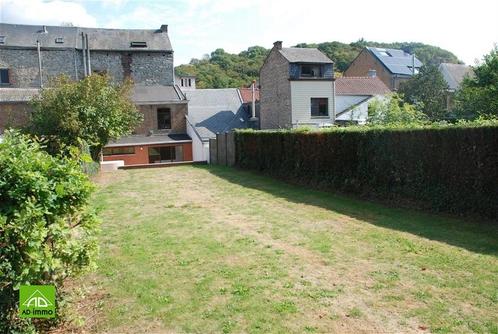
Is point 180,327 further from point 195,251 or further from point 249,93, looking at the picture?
point 249,93

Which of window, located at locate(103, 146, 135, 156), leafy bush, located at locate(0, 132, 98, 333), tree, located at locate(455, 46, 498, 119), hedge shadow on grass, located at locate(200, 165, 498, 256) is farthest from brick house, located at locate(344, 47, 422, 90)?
leafy bush, located at locate(0, 132, 98, 333)

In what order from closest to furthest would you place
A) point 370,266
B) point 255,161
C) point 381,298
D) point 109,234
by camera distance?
point 381,298 < point 370,266 < point 109,234 < point 255,161

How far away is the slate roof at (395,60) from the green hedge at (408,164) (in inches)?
1689

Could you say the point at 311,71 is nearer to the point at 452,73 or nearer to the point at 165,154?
the point at 165,154

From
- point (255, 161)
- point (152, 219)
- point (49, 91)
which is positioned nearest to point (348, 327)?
point (152, 219)

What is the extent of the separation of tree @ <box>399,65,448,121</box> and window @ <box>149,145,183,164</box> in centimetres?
2059

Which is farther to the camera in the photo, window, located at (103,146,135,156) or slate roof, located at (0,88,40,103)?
window, located at (103,146,135,156)

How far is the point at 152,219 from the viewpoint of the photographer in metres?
9.73

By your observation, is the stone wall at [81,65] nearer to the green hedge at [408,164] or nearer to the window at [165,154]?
the window at [165,154]

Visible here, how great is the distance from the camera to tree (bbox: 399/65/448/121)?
119 feet

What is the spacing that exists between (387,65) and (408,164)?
1880 inches

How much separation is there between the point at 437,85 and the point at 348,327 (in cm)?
3743

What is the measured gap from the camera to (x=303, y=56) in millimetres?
32844

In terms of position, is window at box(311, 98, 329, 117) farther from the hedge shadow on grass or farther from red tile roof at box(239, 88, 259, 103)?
the hedge shadow on grass
